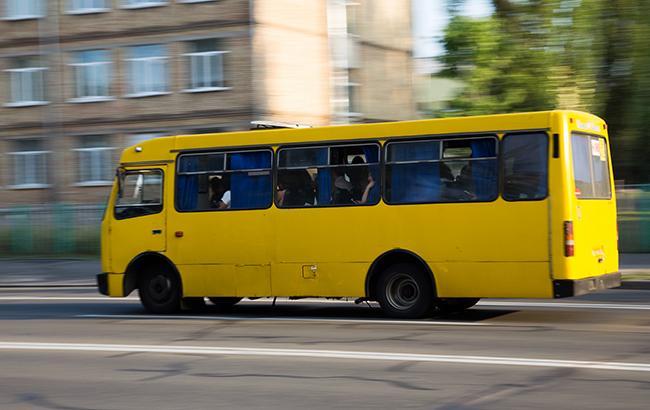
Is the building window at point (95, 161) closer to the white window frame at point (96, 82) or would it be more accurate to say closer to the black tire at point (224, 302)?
the white window frame at point (96, 82)

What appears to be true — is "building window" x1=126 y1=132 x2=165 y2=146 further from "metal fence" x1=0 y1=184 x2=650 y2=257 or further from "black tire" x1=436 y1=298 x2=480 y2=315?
"black tire" x1=436 y1=298 x2=480 y2=315

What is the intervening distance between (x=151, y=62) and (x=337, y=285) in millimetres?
24433

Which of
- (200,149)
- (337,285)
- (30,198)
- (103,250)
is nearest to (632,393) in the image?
(337,285)

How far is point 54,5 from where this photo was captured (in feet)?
127

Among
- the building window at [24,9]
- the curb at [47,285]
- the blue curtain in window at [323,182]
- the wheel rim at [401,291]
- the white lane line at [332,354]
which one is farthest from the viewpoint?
the building window at [24,9]

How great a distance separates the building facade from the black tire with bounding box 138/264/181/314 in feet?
65.4

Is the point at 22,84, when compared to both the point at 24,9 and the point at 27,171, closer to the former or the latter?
the point at 24,9

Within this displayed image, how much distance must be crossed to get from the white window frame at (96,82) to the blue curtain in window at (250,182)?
23794 millimetres

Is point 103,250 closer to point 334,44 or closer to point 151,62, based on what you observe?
point 151,62

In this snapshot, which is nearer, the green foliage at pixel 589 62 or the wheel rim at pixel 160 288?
the wheel rim at pixel 160 288

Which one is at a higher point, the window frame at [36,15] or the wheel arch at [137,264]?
the window frame at [36,15]

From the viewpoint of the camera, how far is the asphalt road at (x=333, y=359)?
8.38 m

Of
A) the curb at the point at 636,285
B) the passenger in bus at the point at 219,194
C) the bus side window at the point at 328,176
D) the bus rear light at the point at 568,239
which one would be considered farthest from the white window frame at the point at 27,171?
the bus rear light at the point at 568,239

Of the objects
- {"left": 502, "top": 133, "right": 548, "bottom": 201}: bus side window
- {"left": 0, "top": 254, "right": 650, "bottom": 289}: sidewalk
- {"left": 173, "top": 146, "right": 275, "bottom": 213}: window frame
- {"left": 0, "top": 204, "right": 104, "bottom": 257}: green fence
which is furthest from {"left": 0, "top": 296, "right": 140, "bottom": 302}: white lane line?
{"left": 0, "top": 204, "right": 104, "bottom": 257}: green fence
